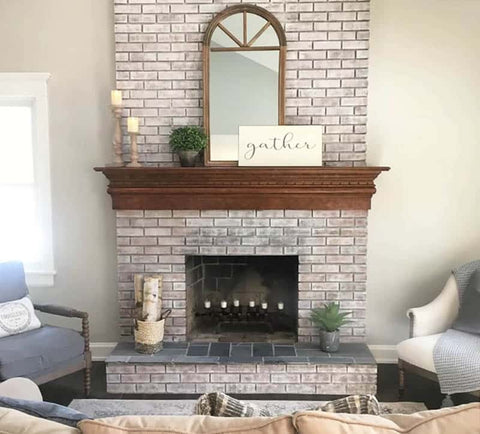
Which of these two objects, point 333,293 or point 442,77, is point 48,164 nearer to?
point 333,293

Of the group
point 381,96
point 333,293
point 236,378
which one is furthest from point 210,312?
point 381,96

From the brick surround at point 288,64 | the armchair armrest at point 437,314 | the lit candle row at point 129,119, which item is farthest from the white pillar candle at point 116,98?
the armchair armrest at point 437,314

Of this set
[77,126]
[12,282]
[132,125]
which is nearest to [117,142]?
[132,125]

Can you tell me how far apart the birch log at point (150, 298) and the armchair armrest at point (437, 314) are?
5.63 feet

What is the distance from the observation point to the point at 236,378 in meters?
3.41

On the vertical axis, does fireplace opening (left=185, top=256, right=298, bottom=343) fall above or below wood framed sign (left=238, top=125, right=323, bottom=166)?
below

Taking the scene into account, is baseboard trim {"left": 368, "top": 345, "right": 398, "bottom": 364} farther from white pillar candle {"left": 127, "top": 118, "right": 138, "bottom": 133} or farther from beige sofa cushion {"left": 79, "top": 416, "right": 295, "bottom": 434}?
beige sofa cushion {"left": 79, "top": 416, "right": 295, "bottom": 434}

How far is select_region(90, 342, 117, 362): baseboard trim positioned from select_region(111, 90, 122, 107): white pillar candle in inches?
71.7

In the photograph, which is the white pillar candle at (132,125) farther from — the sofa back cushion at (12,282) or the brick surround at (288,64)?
the sofa back cushion at (12,282)

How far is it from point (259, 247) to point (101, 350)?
1.49 metres

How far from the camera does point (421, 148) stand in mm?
Result: 3729

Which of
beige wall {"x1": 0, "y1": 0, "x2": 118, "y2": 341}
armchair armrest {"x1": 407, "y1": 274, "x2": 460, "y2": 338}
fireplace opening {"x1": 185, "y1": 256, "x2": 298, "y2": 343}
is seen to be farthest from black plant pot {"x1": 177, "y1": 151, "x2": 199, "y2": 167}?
armchair armrest {"x1": 407, "y1": 274, "x2": 460, "y2": 338}

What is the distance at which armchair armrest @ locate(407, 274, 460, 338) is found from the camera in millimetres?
3389

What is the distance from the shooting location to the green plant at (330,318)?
3.50 meters
